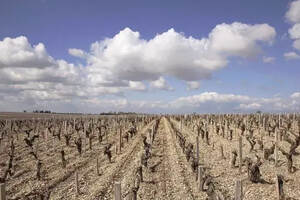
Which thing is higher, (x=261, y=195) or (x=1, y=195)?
(x=1, y=195)

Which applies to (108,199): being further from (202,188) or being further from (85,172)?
(85,172)

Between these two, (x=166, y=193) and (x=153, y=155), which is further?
(x=153, y=155)

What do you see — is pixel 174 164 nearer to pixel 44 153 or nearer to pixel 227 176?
pixel 227 176

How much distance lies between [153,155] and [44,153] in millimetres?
7238

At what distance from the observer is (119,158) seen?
21438mm

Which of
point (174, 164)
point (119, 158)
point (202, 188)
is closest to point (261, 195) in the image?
point (202, 188)

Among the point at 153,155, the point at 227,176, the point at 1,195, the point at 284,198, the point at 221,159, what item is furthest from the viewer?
the point at 153,155

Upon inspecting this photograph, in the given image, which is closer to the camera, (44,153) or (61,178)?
(61,178)

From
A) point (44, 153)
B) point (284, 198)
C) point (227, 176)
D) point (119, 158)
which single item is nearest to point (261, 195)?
point (284, 198)

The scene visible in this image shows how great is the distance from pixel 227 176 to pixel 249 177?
1289 mm

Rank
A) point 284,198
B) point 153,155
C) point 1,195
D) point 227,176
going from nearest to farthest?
point 1,195, point 284,198, point 227,176, point 153,155

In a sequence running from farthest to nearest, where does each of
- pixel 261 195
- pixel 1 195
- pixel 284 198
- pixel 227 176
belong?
1. pixel 227 176
2. pixel 261 195
3. pixel 284 198
4. pixel 1 195

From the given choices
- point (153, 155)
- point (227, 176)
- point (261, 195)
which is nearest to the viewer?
point (261, 195)

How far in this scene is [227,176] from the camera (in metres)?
16.0
